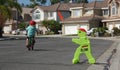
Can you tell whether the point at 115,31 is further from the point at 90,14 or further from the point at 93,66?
the point at 93,66

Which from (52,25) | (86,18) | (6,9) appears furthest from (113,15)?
(6,9)

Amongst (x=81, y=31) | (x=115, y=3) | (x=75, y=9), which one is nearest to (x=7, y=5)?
(x=115, y=3)

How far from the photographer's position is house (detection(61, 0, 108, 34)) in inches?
3120

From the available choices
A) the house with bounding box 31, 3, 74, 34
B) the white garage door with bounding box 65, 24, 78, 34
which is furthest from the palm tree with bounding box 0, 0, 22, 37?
the house with bounding box 31, 3, 74, 34

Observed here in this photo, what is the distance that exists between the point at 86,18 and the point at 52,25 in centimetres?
934

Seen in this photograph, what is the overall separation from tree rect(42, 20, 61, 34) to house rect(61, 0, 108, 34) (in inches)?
119

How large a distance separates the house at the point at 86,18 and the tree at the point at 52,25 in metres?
3.02

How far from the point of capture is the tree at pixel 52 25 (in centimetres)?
8719

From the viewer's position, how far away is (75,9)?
89.0 meters

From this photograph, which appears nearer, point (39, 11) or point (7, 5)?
point (7, 5)

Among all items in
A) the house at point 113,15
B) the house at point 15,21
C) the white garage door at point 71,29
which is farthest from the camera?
the house at point 15,21

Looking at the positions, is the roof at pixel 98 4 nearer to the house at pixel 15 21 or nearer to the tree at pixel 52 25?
the tree at pixel 52 25

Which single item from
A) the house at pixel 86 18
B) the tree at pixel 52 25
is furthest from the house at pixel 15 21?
the house at pixel 86 18

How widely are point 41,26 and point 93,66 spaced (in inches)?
3161
